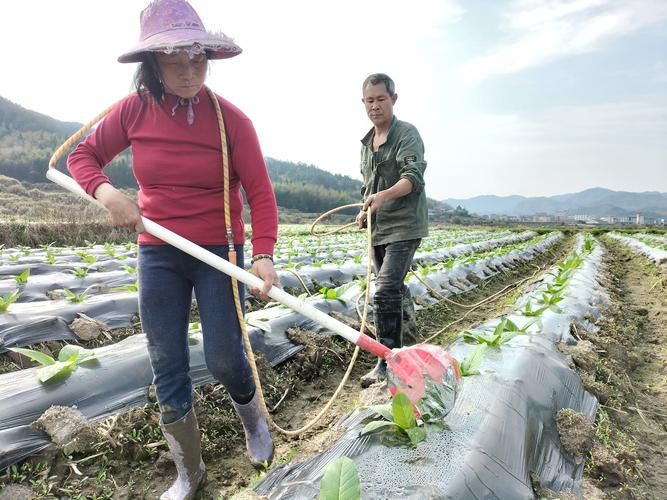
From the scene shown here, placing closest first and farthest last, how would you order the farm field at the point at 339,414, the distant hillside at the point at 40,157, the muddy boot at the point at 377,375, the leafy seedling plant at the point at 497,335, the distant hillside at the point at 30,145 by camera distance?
the farm field at the point at 339,414
the leafy seedling plant at the point at 497,335
the muddy boot at the point at 377,375
the distant hillside at the point at 30,145
the distant hillside at the point at 40,157

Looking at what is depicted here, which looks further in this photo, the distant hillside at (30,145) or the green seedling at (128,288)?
the distant hillside at (30,145)

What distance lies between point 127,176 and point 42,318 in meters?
52.0

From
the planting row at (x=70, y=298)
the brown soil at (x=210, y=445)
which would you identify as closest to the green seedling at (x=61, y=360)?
the brown soil at (x=210, y=445)

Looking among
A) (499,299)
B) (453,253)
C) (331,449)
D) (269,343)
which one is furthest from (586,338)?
(453,253)


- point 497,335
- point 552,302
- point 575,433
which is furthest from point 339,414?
point 552,302

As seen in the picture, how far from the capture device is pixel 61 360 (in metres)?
2.33

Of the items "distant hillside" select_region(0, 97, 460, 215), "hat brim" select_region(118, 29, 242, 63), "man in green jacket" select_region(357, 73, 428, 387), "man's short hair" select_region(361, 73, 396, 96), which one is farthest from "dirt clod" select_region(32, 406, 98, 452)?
"distant hillside" select_region(0, 97, 460, 215)

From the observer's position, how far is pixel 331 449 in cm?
163

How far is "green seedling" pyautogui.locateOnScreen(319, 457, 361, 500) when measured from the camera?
119 cm

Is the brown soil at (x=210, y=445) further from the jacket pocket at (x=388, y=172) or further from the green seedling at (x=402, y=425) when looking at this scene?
the jacket pocket at (x=388, y=172)

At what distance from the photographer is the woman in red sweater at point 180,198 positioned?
1.61 metres

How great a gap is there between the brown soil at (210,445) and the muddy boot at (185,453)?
14 cm

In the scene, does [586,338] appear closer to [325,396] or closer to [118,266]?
[325,396]

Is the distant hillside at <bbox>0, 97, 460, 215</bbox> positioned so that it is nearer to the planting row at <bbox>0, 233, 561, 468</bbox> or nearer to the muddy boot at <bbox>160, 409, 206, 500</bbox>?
the planting row at <bbox>0, 233, 561, 468</bbox>
